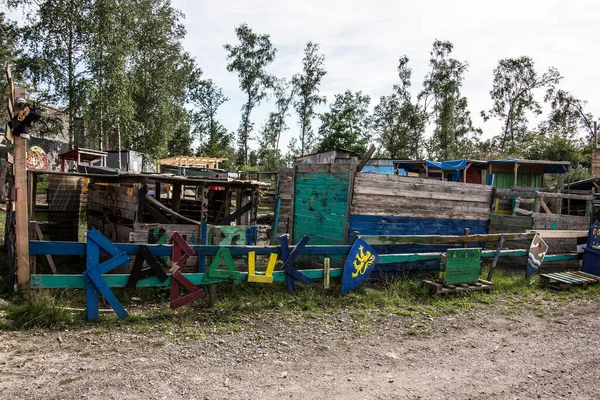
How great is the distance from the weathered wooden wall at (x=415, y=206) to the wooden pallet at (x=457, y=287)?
61.6 inches

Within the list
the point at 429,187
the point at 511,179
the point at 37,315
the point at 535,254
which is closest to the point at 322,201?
the point at 429,187

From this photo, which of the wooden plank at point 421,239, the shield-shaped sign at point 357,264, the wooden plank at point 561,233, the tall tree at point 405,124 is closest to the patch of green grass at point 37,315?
the shield-shaped sign at point 357,264

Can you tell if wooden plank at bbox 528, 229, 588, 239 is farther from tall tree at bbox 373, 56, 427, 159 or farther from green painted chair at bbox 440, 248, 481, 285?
tall tree at bbox 373, 56, 427, 159

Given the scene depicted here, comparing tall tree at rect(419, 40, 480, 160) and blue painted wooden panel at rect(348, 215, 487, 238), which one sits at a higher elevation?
tall tree at rect(419, 40, 480, 160)

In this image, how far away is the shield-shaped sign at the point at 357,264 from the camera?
21.8ft

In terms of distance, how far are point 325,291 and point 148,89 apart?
Answer: 26.3 meters

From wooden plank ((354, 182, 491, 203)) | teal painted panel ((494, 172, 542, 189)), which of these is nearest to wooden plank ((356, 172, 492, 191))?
wooden plank ((354, 182, 491, 203))

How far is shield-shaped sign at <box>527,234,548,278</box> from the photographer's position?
8.55 meters

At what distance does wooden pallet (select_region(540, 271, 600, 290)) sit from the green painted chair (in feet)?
6.29

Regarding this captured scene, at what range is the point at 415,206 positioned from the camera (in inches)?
340

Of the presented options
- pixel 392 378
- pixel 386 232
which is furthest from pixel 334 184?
pixel 392 378

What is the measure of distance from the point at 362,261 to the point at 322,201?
214 centimetres

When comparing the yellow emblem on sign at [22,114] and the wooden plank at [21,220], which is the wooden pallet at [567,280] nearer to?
the wooden plank at [21,220]

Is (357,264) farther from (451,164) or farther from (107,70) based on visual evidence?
(107,70)
